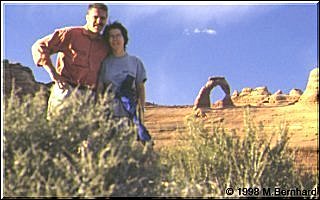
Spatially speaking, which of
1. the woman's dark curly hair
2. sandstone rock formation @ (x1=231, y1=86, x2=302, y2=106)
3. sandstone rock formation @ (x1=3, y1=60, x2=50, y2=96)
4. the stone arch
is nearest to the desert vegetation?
the woman's dark curly hair

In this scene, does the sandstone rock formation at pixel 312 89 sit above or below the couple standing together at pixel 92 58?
above

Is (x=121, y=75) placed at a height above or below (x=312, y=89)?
below

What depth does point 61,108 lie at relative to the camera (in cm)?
491

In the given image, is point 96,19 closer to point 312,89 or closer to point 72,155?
point 72,155

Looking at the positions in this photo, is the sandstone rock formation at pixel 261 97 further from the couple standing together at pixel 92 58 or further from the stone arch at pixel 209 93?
the couple standing together at pixel 92 58

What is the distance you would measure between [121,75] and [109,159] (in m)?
1.58

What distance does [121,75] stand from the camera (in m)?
5.69

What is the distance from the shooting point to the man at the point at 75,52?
5.64 m

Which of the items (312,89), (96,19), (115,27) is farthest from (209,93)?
(96,19)

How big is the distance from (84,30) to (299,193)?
95.0 inches

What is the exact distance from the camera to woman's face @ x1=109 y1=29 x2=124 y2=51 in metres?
5.71

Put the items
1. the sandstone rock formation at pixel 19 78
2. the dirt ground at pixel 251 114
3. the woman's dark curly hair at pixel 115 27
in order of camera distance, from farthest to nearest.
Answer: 1. the dirt ground at pixel 251 114
2. the sandstone rock formation at pixel 19 78
3. the woman's dark curly hair at pixel 115 27

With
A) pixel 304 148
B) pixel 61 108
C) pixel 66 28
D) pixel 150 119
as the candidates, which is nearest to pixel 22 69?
pixel 304 148

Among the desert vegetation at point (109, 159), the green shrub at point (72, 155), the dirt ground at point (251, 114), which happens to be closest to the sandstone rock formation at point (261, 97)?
the dirt ground at point (251, 114)
